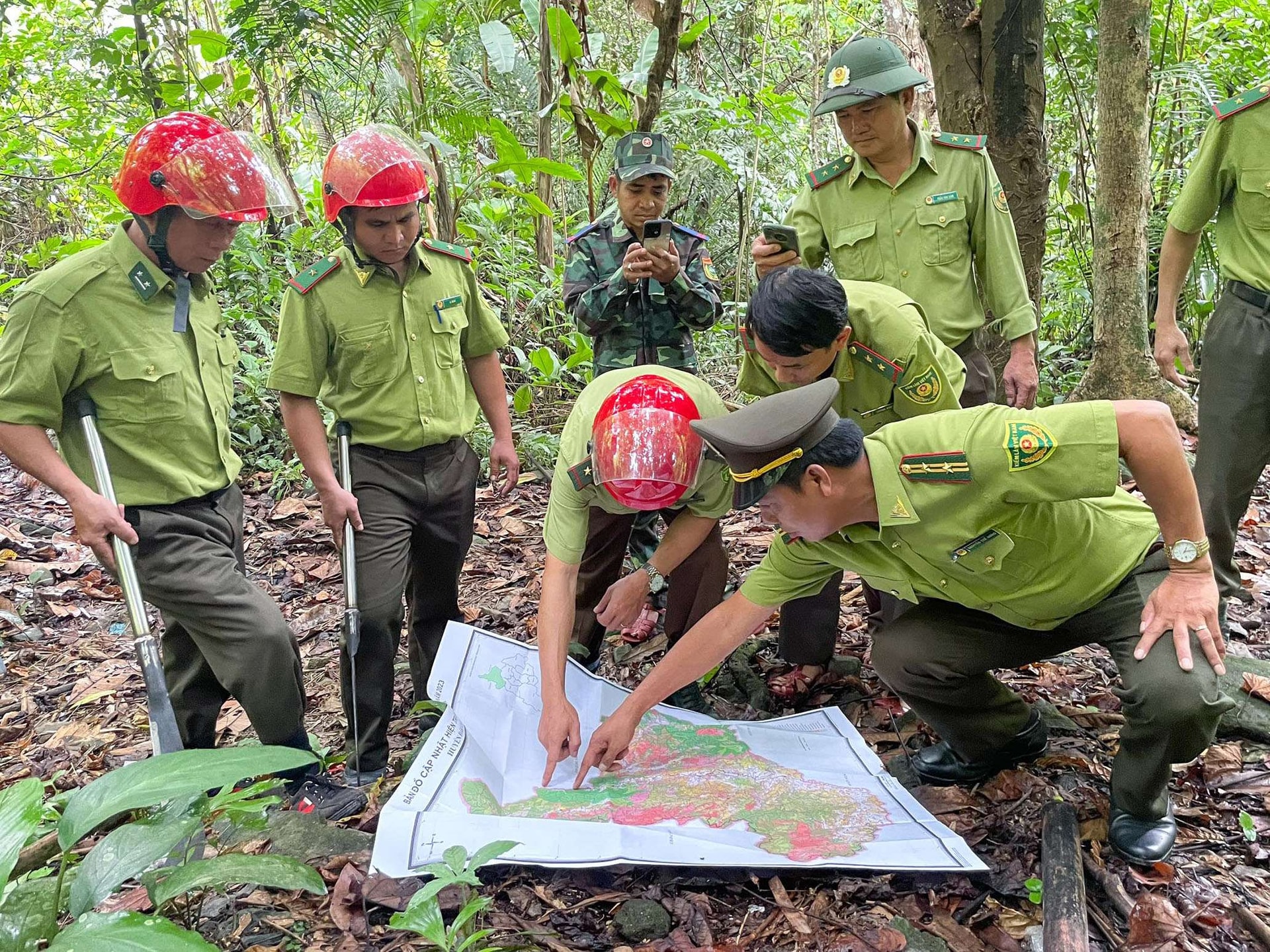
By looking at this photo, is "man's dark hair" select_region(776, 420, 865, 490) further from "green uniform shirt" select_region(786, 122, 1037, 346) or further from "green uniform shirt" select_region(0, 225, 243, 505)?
"green uniform shirt" select_region(0, 225, 243, 505)

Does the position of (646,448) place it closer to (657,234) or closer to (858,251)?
(657,234)

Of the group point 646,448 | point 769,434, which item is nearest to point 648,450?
point 646,448

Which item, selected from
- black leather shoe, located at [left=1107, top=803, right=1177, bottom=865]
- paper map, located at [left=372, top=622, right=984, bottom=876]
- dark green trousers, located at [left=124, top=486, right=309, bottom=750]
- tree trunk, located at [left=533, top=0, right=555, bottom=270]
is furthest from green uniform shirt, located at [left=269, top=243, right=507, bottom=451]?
black leather shoe, located at [left=1107, top=803, right=1177, bottom=865]

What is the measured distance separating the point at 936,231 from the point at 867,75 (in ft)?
→ 1.98

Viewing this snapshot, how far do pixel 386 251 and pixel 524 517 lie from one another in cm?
247

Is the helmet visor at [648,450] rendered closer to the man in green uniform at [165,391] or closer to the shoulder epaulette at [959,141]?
the man in green uniform at [165,391]

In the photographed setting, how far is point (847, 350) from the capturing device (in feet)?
9.68

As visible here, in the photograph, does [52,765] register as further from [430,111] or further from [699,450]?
[430,111]

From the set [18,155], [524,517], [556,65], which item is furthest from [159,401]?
[18,155]

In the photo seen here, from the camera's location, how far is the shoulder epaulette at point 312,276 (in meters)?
3.12

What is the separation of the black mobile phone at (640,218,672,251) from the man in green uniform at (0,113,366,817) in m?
1.34

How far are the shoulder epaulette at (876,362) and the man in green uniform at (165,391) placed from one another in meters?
1.86

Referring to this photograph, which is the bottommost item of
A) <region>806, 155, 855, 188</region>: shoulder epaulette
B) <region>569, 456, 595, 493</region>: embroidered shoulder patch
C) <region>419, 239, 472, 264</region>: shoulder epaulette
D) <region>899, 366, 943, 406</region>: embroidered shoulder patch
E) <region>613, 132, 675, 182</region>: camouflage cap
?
<region>569, 456, 595, 493</region>: embroidered shoulder patch

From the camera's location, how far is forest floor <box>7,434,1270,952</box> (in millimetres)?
2199
